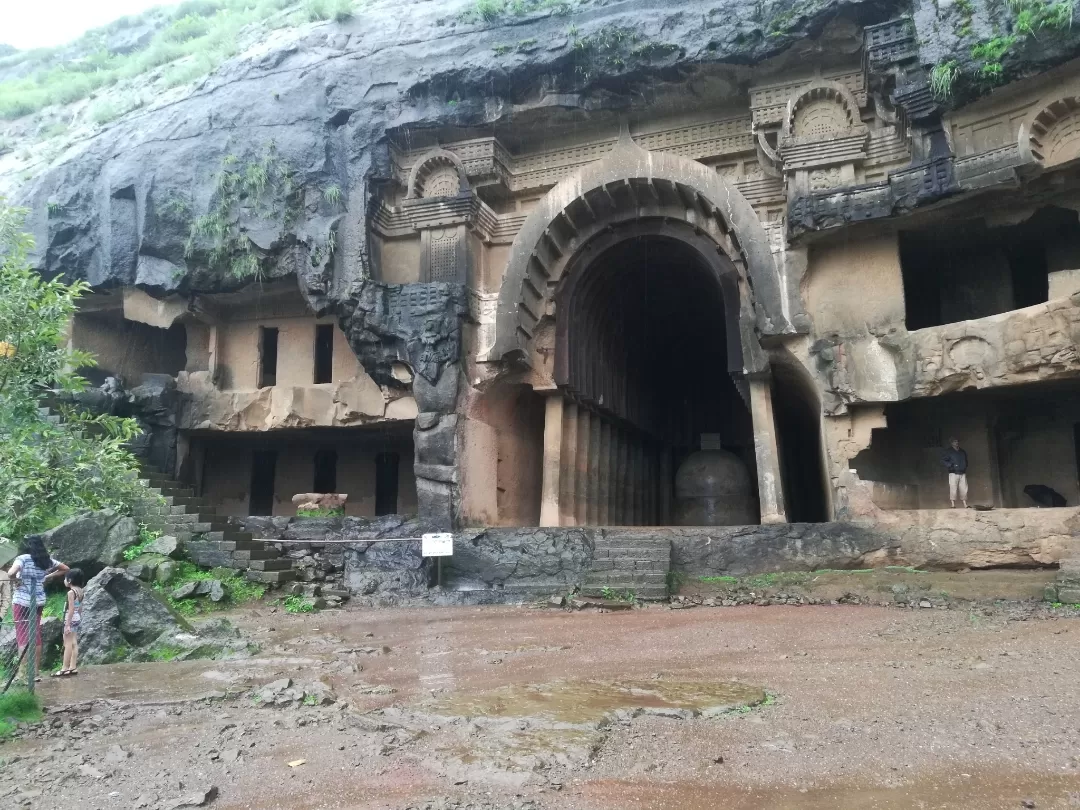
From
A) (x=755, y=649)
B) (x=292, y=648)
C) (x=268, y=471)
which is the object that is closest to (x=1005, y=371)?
(x=755, y=649)

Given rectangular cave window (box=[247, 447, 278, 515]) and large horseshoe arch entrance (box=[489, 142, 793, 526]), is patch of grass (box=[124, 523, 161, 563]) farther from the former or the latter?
large horseshoe arch entrance (box=[489, 142, 793, 526])

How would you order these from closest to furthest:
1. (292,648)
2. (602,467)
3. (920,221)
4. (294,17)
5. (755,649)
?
(755,649) < (292,648) < (920,221) < (602,467) < (294,17)

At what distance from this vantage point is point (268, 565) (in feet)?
47.2

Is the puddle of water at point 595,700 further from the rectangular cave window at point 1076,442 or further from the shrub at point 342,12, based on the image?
the shrub at point 342,12

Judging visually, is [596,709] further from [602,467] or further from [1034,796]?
[602,467]

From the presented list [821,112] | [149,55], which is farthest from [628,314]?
[149,55]

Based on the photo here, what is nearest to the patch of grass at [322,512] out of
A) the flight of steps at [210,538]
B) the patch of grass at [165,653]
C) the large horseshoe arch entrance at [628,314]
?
the flight of steps at [210,538]

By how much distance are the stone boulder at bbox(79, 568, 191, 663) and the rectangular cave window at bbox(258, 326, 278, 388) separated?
10759 millimetres

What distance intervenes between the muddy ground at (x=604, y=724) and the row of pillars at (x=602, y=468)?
515 cm

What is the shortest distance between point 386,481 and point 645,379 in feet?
23.6

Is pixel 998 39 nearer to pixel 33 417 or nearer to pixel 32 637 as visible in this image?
pixel 32 637

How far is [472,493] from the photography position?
48.3 feet

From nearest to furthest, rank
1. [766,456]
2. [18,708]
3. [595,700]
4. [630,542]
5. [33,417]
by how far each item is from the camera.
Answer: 1. [595,700]
2. [18,708]
3. [33,417]
4. [630,542]
5. [766,456]

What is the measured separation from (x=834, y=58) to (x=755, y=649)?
10686 millimetres
